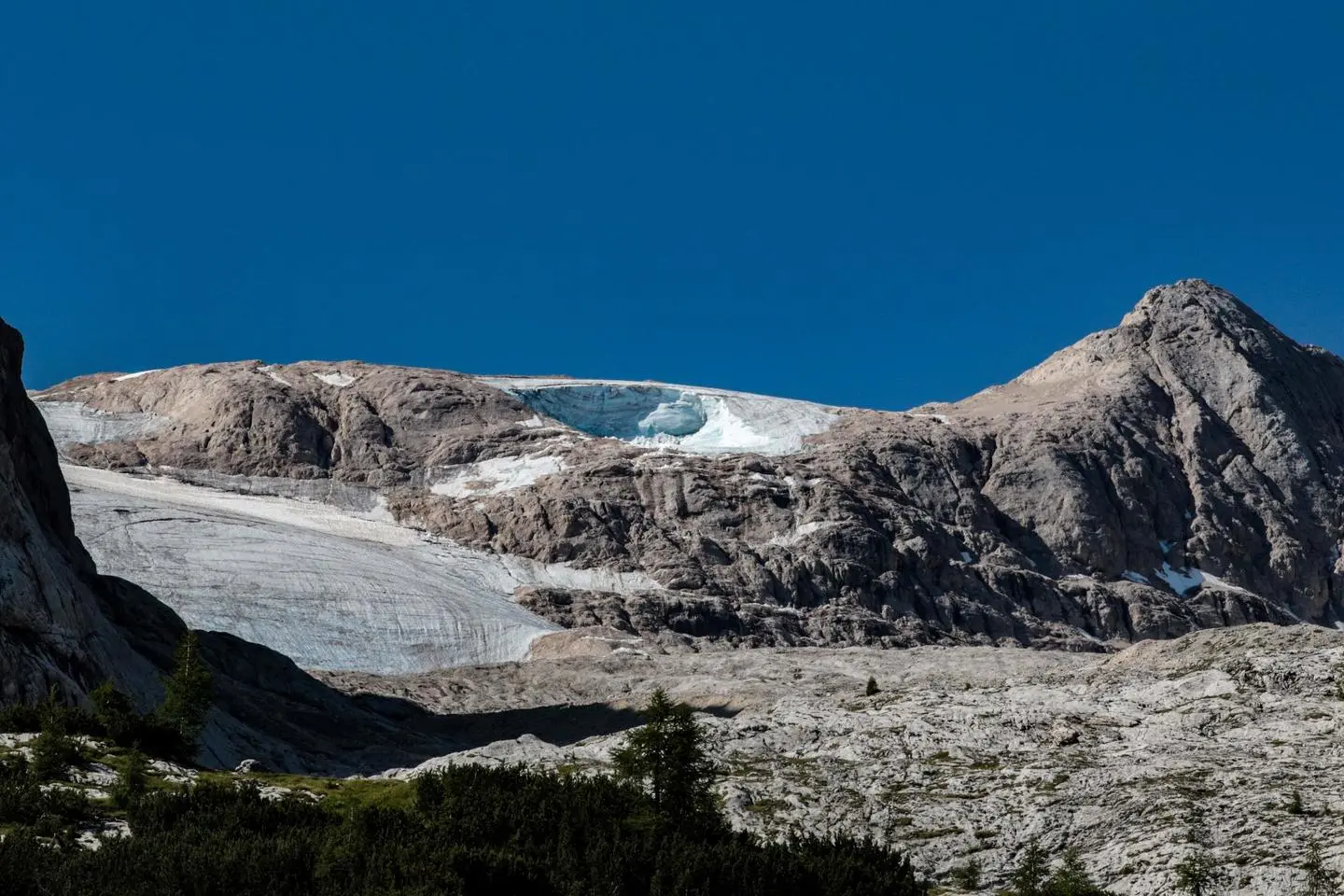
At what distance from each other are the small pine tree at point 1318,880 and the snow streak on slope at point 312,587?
412ft

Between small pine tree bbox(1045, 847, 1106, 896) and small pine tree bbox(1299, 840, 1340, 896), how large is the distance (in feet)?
15.1

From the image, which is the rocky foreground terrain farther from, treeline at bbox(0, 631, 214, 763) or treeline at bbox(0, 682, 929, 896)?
treeline at bbox(0, 631, 214, 763)

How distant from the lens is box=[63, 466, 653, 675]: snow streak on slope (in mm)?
162000

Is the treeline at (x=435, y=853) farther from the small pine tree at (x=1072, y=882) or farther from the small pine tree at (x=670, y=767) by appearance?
the small pine tree at (x=1072, y=882)

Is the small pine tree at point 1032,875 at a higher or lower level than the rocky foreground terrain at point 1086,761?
lower

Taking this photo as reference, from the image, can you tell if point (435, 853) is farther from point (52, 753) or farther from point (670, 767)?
point (670, 767)

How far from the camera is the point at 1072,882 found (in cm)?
3791

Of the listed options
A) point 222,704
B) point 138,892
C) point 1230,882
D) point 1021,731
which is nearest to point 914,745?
point 1021,731

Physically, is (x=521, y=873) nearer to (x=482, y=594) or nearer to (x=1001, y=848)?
(x=1001, y=848)

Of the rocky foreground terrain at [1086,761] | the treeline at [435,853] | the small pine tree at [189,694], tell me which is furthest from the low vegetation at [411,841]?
the small pine tree at [189,694]

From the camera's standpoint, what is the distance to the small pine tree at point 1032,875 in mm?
37500

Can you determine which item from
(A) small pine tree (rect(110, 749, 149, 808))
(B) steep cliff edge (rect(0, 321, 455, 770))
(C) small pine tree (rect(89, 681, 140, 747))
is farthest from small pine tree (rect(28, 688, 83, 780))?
(B) steep cliff edge (rect(0, 321, 455, 770))

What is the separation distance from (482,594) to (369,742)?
76.5m

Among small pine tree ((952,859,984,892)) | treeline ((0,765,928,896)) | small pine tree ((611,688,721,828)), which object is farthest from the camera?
small pine tree ((952,859,984,892))
